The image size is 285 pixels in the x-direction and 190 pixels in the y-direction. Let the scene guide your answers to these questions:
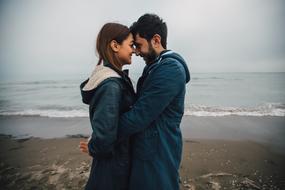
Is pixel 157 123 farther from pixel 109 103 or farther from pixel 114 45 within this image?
pixel 114 45

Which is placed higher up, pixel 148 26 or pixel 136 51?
pixel 148 26

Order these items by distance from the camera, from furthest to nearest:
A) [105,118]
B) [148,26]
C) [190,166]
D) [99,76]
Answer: [190,166]
[148,26]
[99,76]
[105,118]

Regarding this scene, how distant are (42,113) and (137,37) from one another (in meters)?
10.6

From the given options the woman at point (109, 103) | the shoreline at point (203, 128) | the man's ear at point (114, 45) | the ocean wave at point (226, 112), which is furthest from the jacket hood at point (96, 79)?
the ocean wave at point (226, 112)

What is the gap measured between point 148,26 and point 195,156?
12.7 feet

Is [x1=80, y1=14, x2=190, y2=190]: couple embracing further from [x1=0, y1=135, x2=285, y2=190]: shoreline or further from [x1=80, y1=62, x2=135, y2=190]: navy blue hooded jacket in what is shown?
[x1=0, y1=135, x2=285, y2=190]: shoreline

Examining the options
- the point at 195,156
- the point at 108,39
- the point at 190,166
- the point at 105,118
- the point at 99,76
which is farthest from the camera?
the point at 195,156

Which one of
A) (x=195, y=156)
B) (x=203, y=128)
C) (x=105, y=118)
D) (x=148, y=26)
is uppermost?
(x=148, y=26)

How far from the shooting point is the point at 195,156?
16.6ft

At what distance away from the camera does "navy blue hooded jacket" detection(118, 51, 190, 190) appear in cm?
156

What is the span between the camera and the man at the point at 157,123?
1564mm

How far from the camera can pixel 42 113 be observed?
1120 cm

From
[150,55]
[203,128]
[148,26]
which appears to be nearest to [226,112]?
[203,128]

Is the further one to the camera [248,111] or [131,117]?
[248,111]
